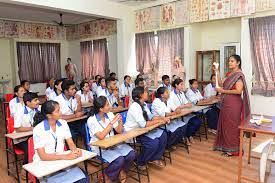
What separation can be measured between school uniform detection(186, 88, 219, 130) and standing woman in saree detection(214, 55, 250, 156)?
40.4 inches

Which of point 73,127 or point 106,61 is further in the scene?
point 106,61

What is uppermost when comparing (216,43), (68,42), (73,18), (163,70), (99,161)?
(73,18)

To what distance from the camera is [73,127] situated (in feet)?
13.7

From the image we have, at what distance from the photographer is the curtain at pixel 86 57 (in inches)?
373

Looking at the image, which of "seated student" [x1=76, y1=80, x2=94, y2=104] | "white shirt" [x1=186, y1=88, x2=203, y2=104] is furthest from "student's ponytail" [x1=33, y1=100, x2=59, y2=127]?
"white shirt" [x1=186, y1=88, x2=203, y2=104]

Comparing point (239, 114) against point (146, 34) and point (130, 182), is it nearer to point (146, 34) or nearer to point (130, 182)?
point (130, 182)

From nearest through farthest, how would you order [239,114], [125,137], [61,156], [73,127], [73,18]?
1. [61,156]
2. [125,137]
3. [239,114]
4. [73,127]
5. [73,18]

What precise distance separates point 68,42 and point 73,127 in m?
7.22

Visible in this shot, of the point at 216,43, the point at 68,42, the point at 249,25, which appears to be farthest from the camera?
the point at 68,42

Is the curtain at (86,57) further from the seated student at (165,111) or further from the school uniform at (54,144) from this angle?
Answer: the school uniform at (54,144)

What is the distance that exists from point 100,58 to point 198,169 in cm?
655

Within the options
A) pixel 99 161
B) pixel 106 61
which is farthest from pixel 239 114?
pixel 106 61

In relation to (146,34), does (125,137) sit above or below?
below

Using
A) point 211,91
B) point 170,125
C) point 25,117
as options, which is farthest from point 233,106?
point 25,117
